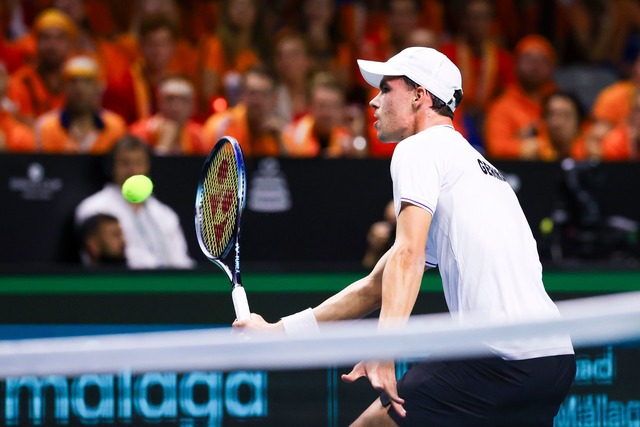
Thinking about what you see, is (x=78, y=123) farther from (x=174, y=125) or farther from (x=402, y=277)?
(x=402, y=277)

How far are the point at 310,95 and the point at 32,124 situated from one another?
2093 millimetres

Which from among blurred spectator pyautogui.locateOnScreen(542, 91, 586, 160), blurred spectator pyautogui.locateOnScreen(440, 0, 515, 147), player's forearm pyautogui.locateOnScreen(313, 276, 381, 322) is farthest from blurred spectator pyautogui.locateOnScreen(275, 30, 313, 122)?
player's forearm pyautogui.locateOnScreen(313, 276, 381, 322)

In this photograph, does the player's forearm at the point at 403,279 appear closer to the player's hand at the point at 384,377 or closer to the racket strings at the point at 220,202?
the player's hand at the point at 384,377

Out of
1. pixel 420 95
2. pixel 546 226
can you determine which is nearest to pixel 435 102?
pixel 420 95

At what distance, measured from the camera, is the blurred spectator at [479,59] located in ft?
33.7

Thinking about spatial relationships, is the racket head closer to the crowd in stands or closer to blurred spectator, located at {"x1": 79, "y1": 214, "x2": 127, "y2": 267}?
blurred spectator, located at {"x1": 79, "y1": 214, "x2": 127, "y2": 267}

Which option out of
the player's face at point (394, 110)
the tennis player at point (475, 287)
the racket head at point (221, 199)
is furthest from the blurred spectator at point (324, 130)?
the tennis player at point (475, 287)

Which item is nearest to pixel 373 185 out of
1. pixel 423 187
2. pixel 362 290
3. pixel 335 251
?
pixel 335 251

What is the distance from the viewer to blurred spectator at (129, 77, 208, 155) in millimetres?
8352

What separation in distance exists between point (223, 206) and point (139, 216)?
101 inches

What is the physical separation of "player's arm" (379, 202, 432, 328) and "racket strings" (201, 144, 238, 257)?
0.88 m

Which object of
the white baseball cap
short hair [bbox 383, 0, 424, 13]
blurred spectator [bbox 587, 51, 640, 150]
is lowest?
the white baseball cap

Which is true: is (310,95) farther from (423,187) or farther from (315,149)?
(423,187)

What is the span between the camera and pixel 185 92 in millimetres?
8539
